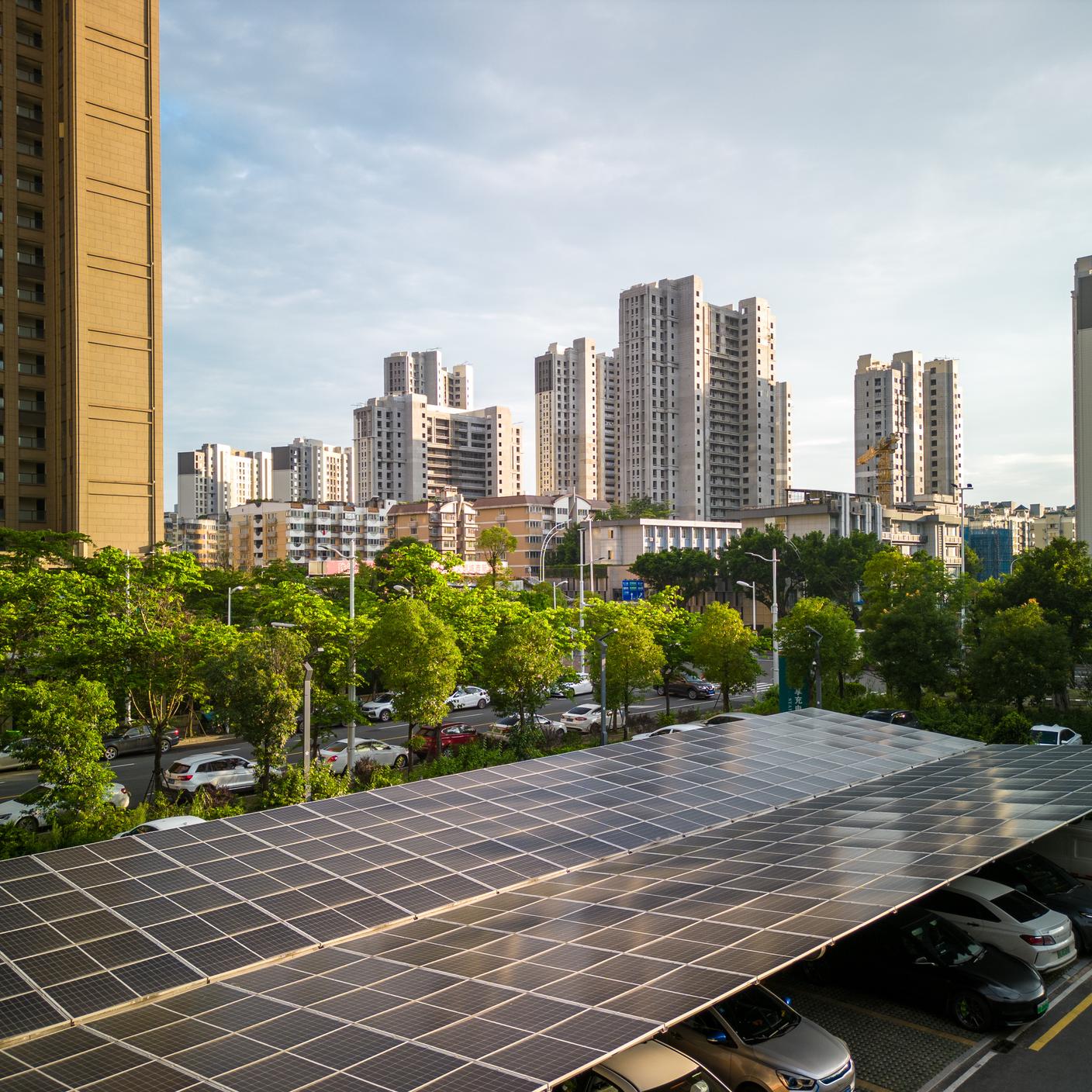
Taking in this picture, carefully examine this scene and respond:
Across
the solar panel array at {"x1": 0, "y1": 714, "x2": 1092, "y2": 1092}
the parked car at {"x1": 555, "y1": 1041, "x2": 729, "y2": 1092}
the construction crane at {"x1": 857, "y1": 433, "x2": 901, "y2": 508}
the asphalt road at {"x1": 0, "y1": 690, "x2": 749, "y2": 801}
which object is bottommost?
the asphalt road at {"x1": 0, "y1": 690, "x2": 749, "y2": 801}

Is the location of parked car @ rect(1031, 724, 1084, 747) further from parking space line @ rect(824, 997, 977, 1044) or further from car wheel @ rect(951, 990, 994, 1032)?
parking space line @ rect(824, 997, 977, 1044)

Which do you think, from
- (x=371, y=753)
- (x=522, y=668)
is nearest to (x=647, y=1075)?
(x=522, y=668)

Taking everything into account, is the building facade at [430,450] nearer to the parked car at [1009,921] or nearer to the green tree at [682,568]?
the green tree at [682,568]

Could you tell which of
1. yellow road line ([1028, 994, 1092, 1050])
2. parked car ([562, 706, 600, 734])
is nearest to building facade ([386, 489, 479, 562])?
parked car ([562, 706, 600, 734])

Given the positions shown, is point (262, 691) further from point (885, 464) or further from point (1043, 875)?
point (885, 464)

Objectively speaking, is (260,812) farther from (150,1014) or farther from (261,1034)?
(261,1034)

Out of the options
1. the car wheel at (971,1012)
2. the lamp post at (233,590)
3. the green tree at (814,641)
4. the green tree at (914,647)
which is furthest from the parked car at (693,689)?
the car wheel at (971,1012)
